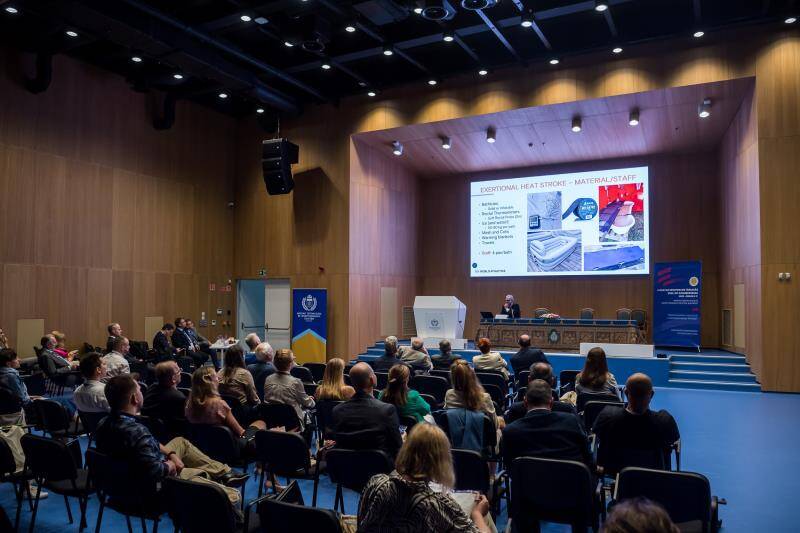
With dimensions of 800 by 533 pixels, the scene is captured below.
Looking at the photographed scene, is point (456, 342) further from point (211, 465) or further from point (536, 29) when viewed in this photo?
point (211, 465)

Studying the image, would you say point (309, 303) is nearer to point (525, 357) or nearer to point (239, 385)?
point (525, 357)

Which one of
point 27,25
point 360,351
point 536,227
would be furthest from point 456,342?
point 27,25

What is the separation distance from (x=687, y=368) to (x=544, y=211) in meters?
5.37

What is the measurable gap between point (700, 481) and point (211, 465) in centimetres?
286

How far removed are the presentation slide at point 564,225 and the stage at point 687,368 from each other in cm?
338

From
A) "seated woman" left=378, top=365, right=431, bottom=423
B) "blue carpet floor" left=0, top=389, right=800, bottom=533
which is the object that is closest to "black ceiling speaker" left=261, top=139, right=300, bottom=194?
"blue carpet floor" left=0, top=389, right=800, bottom=533

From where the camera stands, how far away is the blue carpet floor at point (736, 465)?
430 cm

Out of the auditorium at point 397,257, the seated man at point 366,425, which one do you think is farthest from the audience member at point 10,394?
the seated man at point 366,425

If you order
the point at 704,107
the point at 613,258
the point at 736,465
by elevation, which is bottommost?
the point at 736,465

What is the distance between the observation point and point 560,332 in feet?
42.8

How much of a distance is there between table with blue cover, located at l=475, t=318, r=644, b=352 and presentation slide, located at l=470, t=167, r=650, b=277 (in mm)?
2356

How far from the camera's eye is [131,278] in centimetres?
1304

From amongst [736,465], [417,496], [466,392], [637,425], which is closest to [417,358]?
[466,392]

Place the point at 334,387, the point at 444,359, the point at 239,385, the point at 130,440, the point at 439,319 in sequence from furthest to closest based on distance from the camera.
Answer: the point at 439,319 < the point at 444,359 < the point at 239,385 < the point at 334,387 < the point at 130,440
